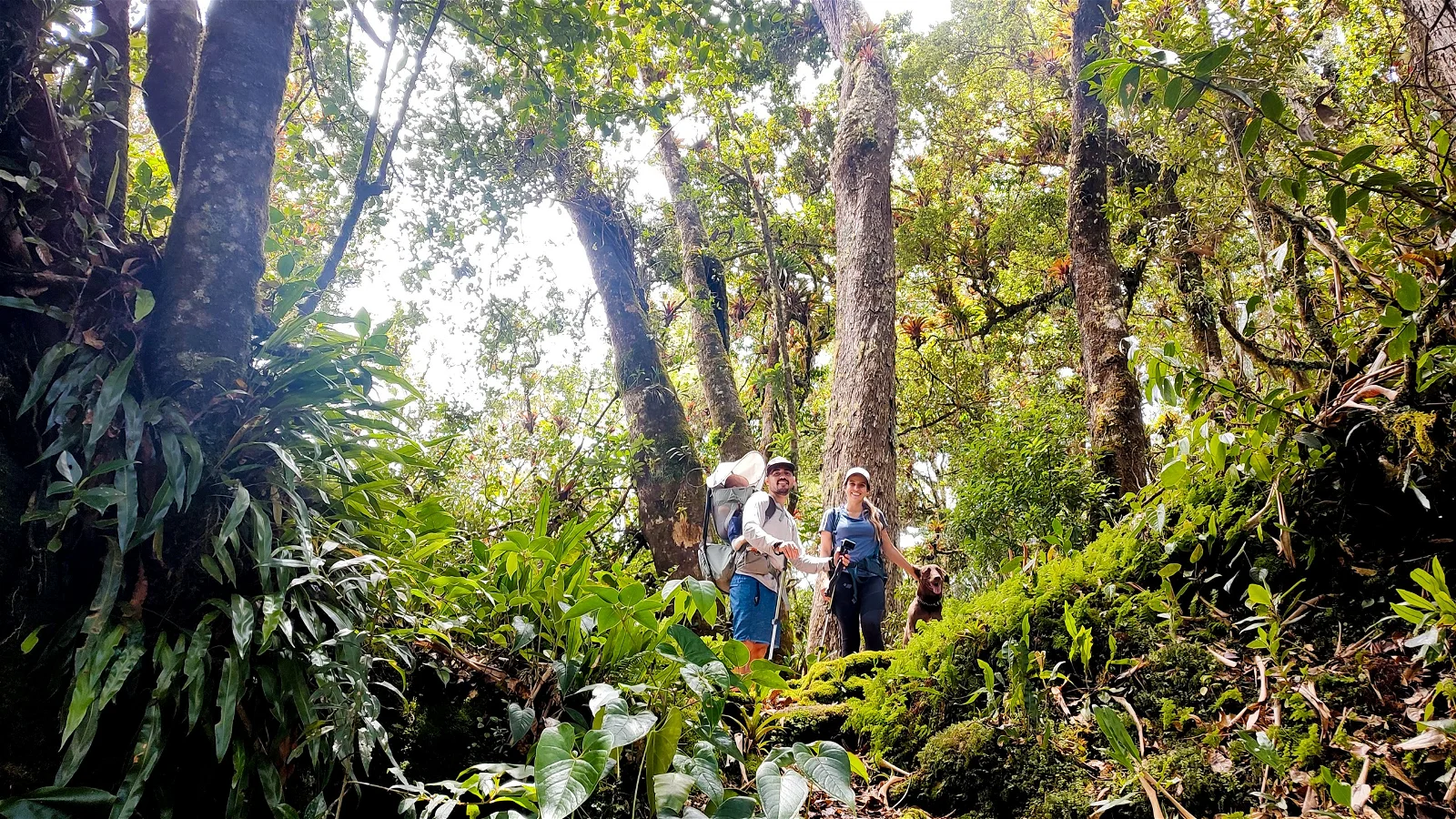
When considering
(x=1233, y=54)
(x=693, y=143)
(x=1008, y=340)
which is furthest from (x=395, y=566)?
(x=1008, y=340)

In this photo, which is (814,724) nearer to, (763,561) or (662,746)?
(763,561)

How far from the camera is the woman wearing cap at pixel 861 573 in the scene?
5016 mm

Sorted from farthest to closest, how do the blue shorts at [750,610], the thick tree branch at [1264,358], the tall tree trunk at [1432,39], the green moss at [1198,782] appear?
the blue shorts at [750,610] < the tall tree trunk at [1432,39] < the thick tree branch at [1264,358] < the green moss at [1198,782]

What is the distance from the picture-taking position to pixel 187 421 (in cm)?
204

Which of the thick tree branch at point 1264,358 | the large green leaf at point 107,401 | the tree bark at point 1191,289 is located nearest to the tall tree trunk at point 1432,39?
the thick tree branch at point 1264,358

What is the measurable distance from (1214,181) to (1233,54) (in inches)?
194

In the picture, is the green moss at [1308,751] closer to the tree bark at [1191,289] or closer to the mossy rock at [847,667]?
the mossy rock at [847,667]

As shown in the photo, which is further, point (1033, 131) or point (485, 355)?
point (1033, 131)

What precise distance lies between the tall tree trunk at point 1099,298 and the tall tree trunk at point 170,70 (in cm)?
564

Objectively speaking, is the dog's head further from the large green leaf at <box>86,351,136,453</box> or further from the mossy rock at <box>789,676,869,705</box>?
the large green leaf at <box>86,351,136,453</box>

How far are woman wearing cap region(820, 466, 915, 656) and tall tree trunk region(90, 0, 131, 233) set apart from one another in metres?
4.27

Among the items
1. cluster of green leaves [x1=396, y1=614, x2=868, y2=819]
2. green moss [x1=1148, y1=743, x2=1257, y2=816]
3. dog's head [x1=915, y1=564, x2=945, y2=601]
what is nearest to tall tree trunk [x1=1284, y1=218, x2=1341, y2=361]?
green moss [x1=1148, y1=743, x2=1257, y2=816]

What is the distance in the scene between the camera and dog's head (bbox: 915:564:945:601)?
4637mm

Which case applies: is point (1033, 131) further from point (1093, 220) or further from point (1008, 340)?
point (1093, 220)
